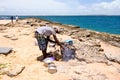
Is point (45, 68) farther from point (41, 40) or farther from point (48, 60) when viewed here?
point (41, 40)

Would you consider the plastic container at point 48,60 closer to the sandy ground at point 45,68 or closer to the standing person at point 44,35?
the sandy ground at point 45,68

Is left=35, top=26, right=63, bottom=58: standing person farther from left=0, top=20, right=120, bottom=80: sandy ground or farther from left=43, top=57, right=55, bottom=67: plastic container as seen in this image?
left=0, top=20, right=120, bottom=80: sandy ground

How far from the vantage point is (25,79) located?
6.90 metres

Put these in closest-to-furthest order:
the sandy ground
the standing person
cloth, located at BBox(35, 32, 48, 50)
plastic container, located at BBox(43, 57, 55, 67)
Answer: the sandy ground → plastic container, located at BBox(43, 57, 55, 67) → the standing person → cloth, located at BBox(35, 32, 48, 50)

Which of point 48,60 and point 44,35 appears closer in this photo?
point 48,60

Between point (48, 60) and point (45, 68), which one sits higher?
point (48, 60)

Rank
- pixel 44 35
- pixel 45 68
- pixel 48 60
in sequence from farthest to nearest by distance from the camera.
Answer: pixel 44 35, pixel 48 60, pixel 45 68

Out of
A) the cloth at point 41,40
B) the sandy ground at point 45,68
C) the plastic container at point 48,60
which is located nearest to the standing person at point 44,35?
the cloth at point 41,40

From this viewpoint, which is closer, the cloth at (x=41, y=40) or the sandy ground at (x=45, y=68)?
the sandy ground at (x=45, y=68)

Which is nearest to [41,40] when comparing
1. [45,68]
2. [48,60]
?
[48,60]

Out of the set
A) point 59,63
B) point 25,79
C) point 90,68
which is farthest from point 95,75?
point 25,79

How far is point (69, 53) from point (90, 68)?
1.16 metres

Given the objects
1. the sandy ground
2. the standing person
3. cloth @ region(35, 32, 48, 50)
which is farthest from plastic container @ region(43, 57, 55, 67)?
cloth @ region(35, 32, 48, 50)

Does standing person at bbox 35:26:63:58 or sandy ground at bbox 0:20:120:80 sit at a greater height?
standing person at bbox 35:26:63:58
